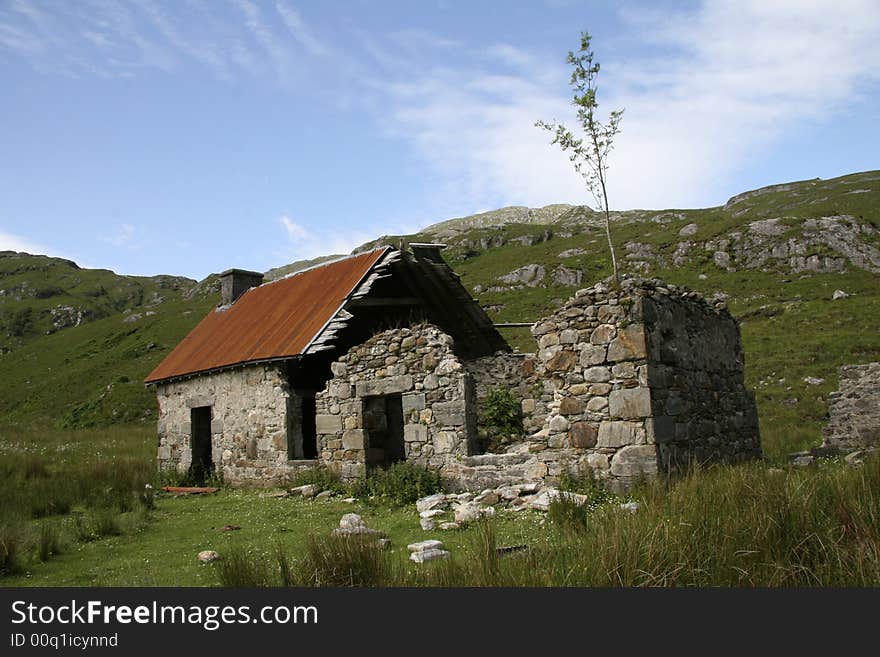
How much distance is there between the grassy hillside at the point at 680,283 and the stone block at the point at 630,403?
7.19 meters

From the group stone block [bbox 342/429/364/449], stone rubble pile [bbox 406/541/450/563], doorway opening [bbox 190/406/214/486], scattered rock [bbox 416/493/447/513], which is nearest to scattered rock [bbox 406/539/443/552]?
stone rubble pile [bbox 406/541/450/563]

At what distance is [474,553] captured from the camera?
4895mm

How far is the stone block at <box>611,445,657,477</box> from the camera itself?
7961mm

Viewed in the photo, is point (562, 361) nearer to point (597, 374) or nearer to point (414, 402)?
point (597, 374)

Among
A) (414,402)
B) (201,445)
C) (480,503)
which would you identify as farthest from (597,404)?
(201,445)

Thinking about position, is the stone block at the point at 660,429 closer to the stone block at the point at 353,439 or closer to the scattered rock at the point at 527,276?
the stone block at the point at 353,439

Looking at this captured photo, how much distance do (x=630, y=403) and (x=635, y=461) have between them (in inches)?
27.7

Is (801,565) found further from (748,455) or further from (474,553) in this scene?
→ (748,455)

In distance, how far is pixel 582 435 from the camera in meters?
8.54

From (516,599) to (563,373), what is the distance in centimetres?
521

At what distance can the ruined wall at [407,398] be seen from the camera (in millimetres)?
10758

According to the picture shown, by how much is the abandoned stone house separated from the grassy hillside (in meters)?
2.42

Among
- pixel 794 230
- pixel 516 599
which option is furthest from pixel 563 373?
pixel 794 230

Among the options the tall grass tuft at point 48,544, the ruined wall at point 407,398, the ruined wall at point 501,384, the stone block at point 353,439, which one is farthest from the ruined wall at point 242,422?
the tall grass tuft at point 48,544
